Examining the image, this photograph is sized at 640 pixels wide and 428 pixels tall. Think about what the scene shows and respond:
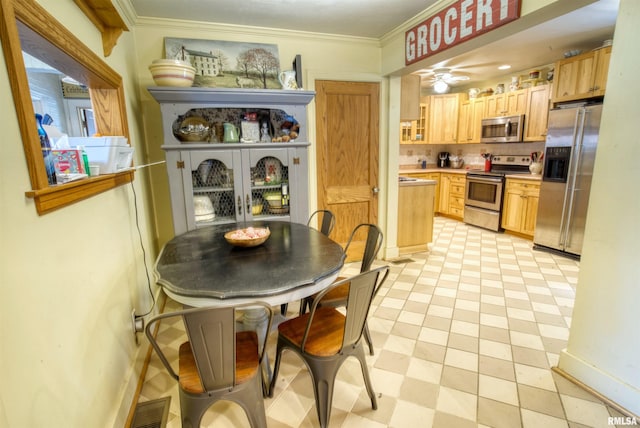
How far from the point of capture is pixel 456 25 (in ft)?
7.22

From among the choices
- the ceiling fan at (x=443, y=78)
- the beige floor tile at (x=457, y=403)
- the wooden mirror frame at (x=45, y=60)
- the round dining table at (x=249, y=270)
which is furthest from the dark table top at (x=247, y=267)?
the ceiling fan at (x=443, y=78)

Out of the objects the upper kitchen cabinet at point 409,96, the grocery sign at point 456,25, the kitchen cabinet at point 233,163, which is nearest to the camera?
the grocery sign at point 456,25

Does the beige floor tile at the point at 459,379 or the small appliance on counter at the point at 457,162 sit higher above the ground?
the small appliance on counter at the point at 457,162

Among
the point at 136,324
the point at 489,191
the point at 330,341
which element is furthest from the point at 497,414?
the point at 489,191

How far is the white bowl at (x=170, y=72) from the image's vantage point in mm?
2148

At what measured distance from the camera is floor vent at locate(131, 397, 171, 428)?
1.50 m

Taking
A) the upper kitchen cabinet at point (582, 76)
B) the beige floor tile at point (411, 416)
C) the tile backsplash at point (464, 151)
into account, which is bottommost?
the beige floor tile at point (411, 416)

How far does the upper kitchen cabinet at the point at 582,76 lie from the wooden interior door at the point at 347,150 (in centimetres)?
222

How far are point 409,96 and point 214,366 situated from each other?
335cm

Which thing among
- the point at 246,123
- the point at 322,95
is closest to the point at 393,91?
the point at 322,95

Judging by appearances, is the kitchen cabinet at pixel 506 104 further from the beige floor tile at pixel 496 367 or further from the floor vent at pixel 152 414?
the floor vent at pixel 152 414

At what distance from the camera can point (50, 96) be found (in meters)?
2.24

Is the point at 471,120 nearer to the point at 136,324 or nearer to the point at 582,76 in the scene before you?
the point at 582,76

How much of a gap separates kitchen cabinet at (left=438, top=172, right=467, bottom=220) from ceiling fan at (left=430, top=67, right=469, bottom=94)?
152cm
